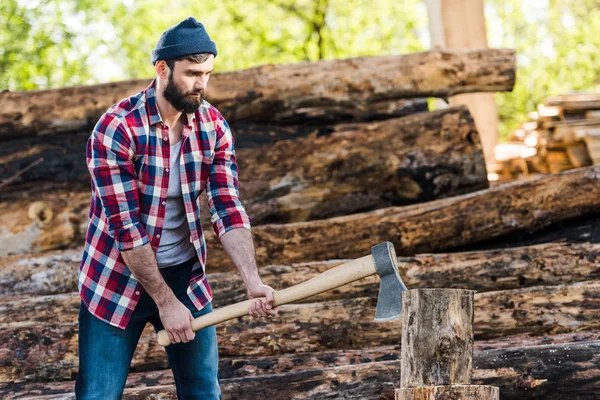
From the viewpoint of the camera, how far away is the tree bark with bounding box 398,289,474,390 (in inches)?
119

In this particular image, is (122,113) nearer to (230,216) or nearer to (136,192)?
(136,192)

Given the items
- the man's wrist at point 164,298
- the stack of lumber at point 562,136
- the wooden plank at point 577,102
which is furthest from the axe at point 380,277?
the wooden plank at point 577,102

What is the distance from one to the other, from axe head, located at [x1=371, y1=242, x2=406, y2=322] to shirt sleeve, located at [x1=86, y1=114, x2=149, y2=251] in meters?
0.96

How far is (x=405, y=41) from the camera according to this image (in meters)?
27.0

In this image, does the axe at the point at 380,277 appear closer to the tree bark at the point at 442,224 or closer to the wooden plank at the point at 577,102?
the tree bark at the point at 442,224

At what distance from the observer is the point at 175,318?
314cm

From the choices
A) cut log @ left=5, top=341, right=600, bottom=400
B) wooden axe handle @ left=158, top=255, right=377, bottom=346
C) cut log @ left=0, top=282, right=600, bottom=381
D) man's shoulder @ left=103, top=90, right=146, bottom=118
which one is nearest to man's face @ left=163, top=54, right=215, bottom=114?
man's shoulder @ left=103, top=90, right=146, bottom=118

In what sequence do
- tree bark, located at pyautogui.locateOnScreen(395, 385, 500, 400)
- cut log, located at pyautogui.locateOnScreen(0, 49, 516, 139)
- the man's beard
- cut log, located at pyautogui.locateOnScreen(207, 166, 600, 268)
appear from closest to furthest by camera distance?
tree bark, located at pyautogui.locateOnScreen(395, 385, 500, 400) → the man's beard → cut log, located at pyautogui.locateOnScreen(207, 166, 600, 268) → cut log, located at pyautogui.locateOnScreen(0, 49, 516, 139)

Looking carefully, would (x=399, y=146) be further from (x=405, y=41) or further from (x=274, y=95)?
(x=405, y=41)

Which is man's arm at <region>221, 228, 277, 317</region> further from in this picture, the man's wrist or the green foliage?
the green foliage

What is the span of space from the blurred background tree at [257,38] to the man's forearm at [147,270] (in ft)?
54.9

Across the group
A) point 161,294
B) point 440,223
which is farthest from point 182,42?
point 440,223

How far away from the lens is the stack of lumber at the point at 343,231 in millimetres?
4258

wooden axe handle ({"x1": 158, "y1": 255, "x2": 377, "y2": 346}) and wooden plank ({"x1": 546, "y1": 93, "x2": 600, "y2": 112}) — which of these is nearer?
A: wooden axe handle ({"x1": 158, "y1": 255, "x2": 377, "y2": 346})
